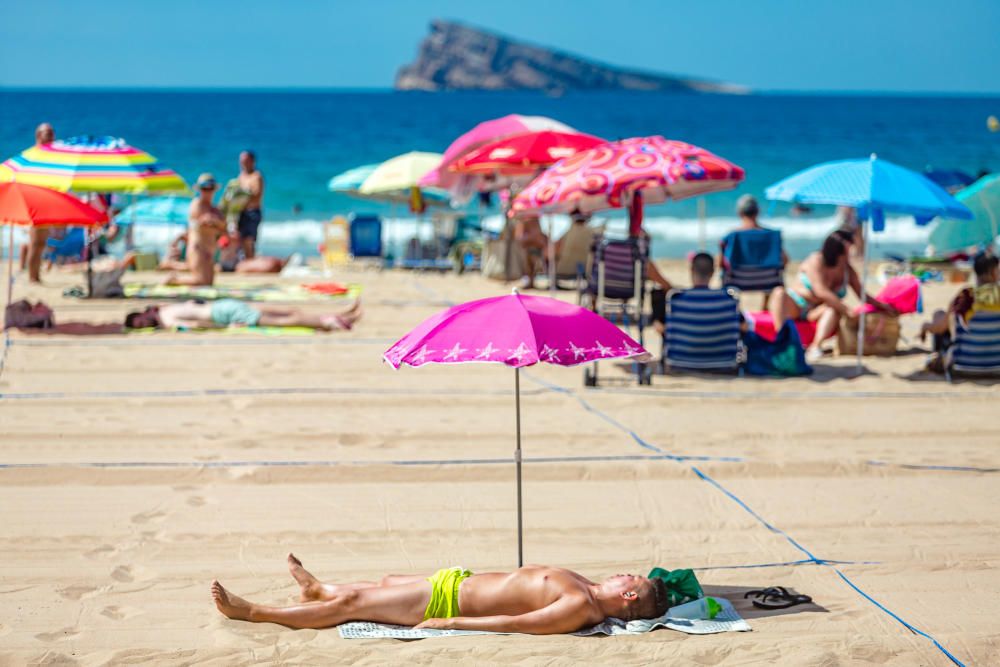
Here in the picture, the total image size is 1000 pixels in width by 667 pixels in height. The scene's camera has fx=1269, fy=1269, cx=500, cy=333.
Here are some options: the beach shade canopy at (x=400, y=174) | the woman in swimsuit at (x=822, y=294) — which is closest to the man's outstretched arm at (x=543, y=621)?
the woman in swimsuit at (x=822, y=294)

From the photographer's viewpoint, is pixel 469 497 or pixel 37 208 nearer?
pixel 469 497

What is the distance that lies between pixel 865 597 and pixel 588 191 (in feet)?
12.9

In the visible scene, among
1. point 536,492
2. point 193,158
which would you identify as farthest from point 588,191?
point 193,158

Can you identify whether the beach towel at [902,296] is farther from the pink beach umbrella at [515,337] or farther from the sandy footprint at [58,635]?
the sandy footprint at [58,635]

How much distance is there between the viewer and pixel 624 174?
26.3ft

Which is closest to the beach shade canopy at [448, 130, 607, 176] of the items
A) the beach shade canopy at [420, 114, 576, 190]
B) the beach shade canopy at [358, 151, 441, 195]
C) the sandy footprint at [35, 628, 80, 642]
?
the beach shade canopy at [420, 114, 576, 190]

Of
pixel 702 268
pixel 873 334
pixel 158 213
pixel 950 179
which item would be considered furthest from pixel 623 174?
pixel 950 179

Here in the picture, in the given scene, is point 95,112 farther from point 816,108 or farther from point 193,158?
point 816,108

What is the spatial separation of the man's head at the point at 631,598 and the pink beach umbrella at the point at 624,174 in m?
4.04

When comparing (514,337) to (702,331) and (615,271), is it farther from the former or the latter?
(615,271)

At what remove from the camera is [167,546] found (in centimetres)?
507

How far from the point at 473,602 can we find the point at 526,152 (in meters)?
7.49

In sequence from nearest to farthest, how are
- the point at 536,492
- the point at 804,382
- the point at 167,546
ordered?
the point at 167,546, the point at 536,492, the point at 804,382

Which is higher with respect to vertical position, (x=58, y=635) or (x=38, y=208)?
(x=38, y=208)
